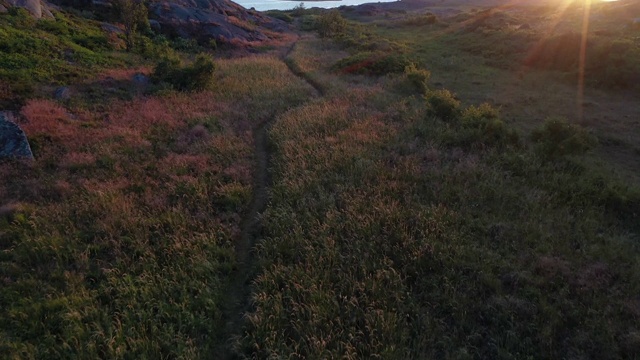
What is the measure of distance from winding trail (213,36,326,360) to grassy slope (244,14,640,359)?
0.37 meters

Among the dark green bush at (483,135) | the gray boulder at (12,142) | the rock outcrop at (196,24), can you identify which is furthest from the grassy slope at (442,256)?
the rock outcrop at (196,24)

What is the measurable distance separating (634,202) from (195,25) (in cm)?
4285

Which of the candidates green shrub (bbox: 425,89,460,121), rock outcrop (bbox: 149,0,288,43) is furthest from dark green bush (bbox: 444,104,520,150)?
rock outcrop (bbox: 149,0,288,43)

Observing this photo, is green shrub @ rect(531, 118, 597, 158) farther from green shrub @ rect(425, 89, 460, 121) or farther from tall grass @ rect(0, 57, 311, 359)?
tall grass @ rect(0, 57, 311, 359)

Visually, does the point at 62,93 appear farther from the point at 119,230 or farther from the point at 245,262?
the point at 245,262

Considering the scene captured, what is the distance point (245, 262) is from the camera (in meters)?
9.77

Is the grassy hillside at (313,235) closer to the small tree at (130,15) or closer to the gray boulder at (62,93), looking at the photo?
the gray boulder at (62,93)

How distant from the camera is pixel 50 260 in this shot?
920 cm

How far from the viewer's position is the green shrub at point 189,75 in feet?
80.9

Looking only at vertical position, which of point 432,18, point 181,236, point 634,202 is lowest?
point 634,202

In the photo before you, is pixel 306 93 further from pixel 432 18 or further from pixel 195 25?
pixel 432 18

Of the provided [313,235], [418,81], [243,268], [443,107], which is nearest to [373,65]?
[418,81]

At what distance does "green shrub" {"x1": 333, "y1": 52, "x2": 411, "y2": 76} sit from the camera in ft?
111

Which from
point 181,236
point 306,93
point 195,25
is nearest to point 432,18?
point 195,25
